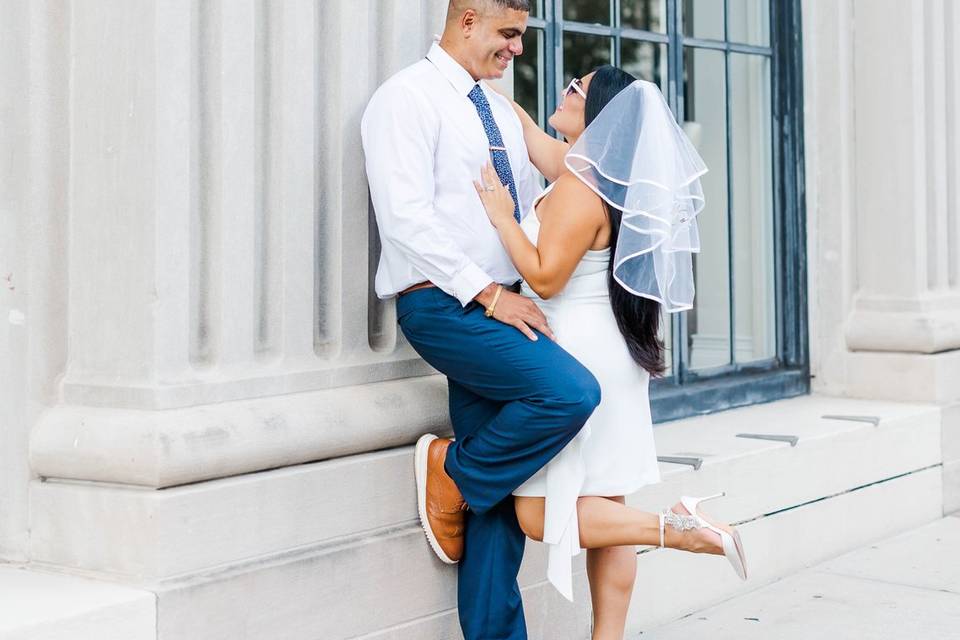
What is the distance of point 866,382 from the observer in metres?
7.11

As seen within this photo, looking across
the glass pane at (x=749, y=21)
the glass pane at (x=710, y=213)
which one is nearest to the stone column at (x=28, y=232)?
the glass pane at (x=710, y=213)

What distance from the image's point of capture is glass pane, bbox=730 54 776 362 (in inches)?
274

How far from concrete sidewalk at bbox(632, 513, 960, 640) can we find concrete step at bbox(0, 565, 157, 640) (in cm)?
215

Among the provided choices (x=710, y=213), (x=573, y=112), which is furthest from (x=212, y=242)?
(x=710, y=213)

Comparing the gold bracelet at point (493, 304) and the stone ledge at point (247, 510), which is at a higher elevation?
the gold bracelet at point (493, 304)

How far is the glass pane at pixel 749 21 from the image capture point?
6836 mm

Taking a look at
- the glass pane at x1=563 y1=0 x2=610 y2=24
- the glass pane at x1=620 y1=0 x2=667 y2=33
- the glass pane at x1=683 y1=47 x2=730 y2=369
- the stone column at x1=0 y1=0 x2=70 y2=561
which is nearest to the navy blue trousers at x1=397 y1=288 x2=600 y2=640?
A: the stone column at x1=0 y1=0 x2=70 y2=561

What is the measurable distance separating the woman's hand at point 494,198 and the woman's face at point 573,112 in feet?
0.99

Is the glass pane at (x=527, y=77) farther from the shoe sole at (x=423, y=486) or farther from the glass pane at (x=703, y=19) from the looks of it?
the shoe sole at (x=423, y=486)

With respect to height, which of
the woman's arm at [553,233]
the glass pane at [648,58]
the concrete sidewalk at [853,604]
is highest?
the glass pane at [648,58]

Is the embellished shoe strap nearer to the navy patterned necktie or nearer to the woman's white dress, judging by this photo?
the woman's white dress

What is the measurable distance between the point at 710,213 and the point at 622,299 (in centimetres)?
306

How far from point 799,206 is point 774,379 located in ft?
3.01

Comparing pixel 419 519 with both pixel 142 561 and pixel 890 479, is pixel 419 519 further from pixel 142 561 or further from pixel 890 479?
pixel 890 479
